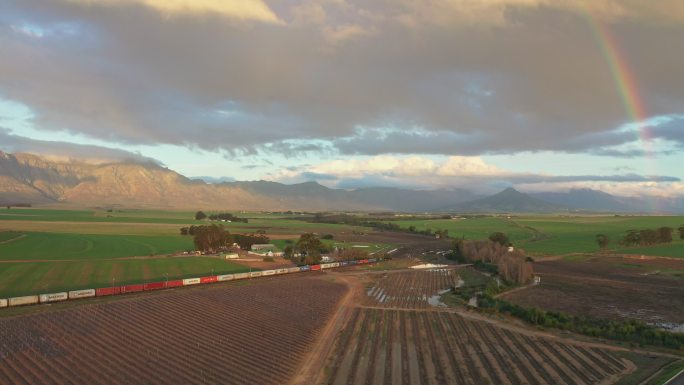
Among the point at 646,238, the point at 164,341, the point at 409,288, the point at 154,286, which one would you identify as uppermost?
the point at 646,238

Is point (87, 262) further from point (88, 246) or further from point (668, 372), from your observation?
point (668, 372)

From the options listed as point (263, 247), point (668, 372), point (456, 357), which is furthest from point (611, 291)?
point (263, 247)

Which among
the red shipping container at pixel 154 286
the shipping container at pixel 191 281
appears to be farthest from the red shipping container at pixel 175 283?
the red shipping container at pixel 154 286

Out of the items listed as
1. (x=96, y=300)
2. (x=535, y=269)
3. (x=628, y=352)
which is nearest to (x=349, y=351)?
(x=628, y=352)

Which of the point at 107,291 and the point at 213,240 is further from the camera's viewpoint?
the point at 213,240

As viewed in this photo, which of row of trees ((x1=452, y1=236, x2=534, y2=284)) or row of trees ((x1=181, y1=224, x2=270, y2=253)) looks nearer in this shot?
row of trees ((x1=452, y1=236, x2=534, y2=284))

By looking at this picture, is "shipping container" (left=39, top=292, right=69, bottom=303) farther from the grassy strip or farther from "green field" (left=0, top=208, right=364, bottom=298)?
the grassy strip

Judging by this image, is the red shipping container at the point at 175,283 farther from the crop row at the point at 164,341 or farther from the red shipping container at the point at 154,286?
the crop row at the point at 164,341

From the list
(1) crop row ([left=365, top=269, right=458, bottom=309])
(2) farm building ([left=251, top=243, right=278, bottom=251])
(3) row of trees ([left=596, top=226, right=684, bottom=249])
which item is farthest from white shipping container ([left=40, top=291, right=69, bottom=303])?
(3) row of trees ([left=596, top=226, right=684, bottom=249])
